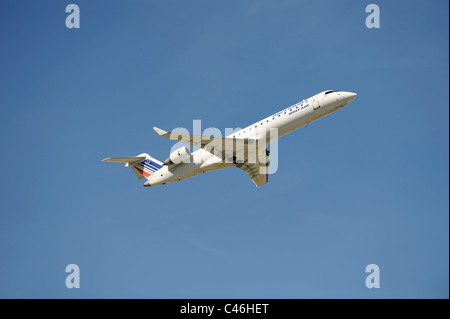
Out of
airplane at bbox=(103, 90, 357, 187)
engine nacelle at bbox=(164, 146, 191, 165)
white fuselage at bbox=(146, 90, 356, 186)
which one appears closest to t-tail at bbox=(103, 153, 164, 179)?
airplane at bbox=(103, 90, 357, 187)

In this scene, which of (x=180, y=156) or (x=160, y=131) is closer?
(x=160, y=131)

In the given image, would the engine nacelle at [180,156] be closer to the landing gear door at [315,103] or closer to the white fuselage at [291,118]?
the white fuselage at [291,118]

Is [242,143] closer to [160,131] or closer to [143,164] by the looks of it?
[160,131]

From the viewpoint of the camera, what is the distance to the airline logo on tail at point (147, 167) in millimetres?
41688

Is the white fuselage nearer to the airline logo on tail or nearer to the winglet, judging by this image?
the airline logo on tail

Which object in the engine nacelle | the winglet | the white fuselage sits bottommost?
the engine nacelle

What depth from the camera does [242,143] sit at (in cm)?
3650

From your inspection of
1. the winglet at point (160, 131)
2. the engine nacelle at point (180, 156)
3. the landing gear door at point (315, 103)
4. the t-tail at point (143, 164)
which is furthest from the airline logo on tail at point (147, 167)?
the landing gear door at point (315, 103)

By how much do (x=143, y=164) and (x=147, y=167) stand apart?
1.57ft

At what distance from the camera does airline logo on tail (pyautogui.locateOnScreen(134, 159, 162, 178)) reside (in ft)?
137

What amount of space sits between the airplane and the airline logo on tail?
72cm

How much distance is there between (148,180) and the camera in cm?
4128

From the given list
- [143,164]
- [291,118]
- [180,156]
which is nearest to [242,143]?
[291,118]
